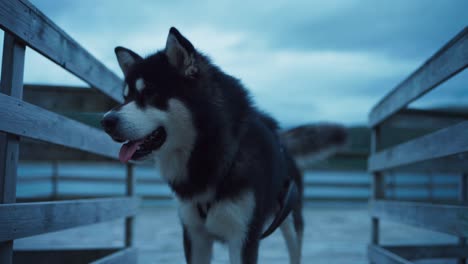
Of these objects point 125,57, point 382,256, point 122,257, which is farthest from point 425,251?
point 125,57

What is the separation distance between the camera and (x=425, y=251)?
384 cm

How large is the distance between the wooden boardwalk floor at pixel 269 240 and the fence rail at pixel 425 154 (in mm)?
816

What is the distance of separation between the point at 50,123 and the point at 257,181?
1111mm

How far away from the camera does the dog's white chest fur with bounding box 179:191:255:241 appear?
2.28 metres

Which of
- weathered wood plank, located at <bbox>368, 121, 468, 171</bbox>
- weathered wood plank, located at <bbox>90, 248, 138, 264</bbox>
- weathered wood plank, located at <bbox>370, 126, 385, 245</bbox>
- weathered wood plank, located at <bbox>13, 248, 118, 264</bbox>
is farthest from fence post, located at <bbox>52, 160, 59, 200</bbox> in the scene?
weathered wood plank, located at <bbox>368, 121, 468, 171</bbox>

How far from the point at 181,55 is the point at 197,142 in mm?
465

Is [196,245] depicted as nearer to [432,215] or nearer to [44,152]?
[432,215]

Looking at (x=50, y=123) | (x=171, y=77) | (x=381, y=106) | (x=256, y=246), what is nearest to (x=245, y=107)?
(x=171, y=77)

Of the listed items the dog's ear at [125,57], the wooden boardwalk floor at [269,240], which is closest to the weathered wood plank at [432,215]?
the wooden boardwalk floor at [269,240]

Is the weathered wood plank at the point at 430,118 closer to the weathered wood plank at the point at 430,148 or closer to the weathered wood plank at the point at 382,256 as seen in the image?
the weathered wood plank at the point at 430,148

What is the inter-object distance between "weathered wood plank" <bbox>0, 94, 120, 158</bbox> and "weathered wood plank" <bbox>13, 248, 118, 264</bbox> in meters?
0.83

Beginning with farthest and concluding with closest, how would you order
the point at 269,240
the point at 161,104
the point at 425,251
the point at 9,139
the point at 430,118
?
the point at 269,240 < the point at 430,118 < the point at 425,251 < the point at 161,104 < the point at 9,139

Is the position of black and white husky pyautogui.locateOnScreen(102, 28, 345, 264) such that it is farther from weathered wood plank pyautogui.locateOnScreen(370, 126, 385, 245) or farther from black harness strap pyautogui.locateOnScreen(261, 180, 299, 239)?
weathered wood plank pyautogui.locateOnScreen(370, 126, 385, 245)

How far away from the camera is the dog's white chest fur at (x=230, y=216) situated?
89.9 inches
